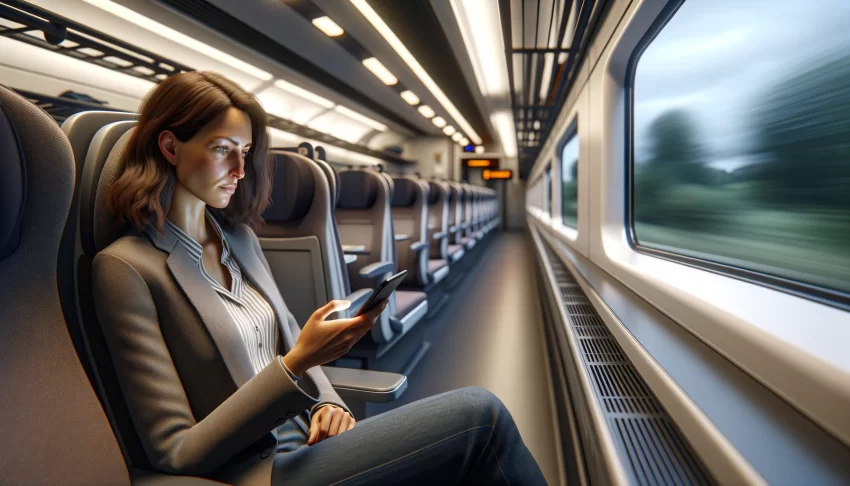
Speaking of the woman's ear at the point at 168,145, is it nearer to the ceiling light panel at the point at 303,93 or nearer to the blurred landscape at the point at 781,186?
the blurred landscape at the point at 781,186

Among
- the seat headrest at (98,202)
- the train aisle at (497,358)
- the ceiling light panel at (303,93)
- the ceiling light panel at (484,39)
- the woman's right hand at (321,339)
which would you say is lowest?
the train aisle at (497,358)

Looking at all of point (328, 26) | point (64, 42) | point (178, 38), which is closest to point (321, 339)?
point (64, 42)

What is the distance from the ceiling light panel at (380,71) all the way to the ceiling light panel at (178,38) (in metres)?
2.19

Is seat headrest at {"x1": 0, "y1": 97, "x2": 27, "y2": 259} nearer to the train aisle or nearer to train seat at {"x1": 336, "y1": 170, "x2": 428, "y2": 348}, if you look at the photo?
the train aisle

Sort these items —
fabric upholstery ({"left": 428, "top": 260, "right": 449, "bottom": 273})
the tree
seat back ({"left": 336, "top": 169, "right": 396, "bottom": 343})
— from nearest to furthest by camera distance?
the tree
seat back ({"left": 336, "top": 169, "right": 396, "bottom": 343})
fabric upholstery ({"left": 428, "top": 260, "right": 449, "bottom": 273})

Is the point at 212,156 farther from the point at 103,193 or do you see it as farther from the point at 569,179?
the point at 569,179

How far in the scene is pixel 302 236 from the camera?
1944 millimetres

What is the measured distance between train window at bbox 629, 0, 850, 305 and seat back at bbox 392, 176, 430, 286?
2.27 metres

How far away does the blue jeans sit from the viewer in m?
0.92

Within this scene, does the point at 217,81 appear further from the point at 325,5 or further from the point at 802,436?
the point at 325,5

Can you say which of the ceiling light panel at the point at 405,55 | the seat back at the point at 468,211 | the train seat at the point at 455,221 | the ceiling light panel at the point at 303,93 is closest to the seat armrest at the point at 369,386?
the train seat at the point at 455,221

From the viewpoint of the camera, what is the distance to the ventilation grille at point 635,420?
2.80ft

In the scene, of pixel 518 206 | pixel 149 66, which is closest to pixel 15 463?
pixel 149 66

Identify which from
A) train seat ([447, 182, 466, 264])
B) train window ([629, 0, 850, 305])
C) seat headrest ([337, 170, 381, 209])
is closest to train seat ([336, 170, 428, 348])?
seat headrest ([337, 170, 381, 209])
